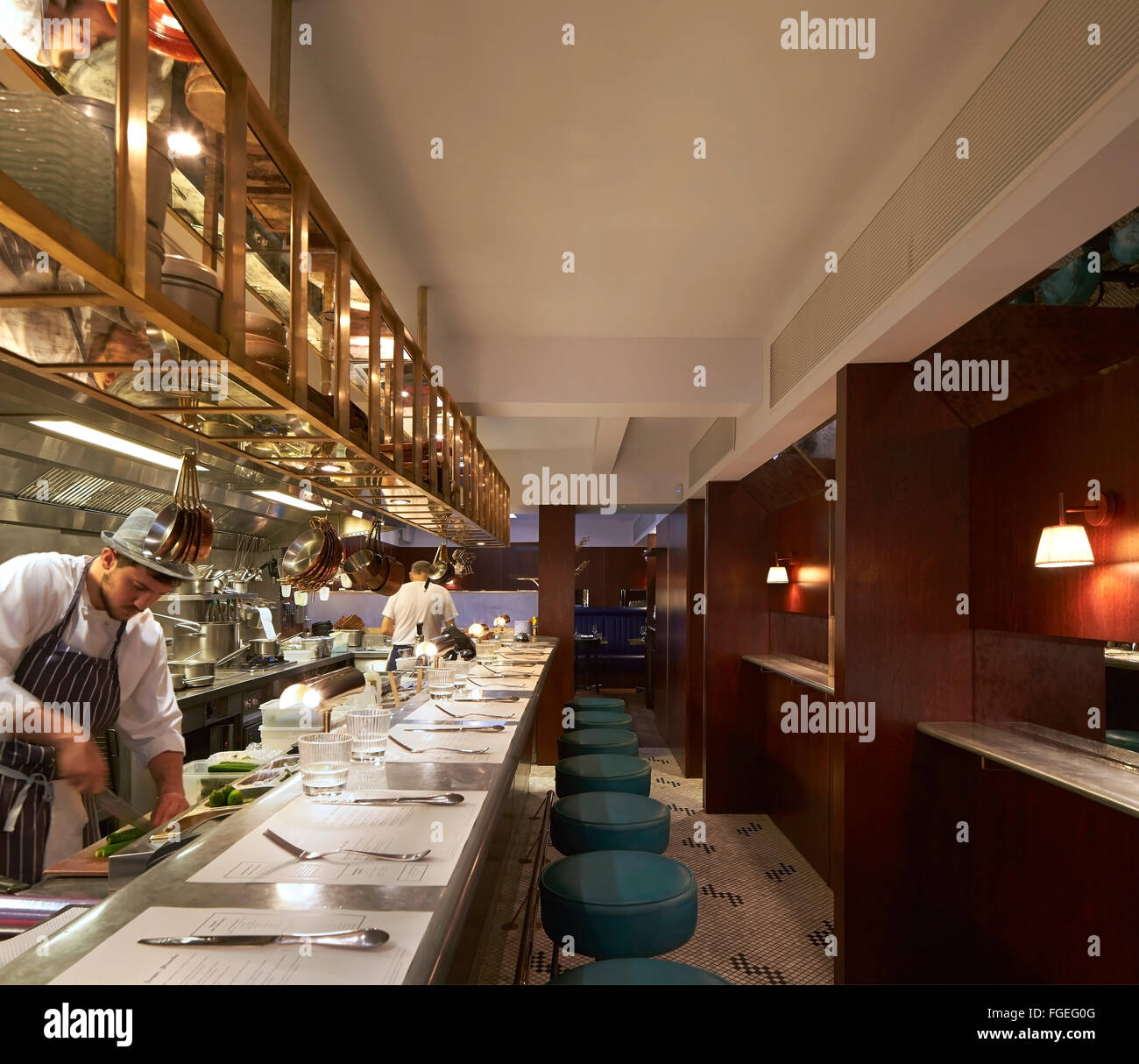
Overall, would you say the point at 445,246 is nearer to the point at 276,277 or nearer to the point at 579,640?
the point at 276,277

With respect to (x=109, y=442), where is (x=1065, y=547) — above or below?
below

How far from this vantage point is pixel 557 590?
7.89 m

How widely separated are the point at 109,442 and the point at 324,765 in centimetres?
331

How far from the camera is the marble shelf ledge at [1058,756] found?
205 centimetres

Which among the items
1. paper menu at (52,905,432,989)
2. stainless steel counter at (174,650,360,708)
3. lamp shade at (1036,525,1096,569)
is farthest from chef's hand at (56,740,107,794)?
lamp shade at (1036,525,1096,569)

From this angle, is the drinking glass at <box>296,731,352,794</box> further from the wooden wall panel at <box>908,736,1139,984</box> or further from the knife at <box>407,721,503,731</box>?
the wooden wall panel at <box>908,736,1139,984</box>

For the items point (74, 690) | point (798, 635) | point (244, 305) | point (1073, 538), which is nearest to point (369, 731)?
point (74, 690)

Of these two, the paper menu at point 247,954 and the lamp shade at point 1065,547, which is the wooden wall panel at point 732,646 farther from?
the paper menu at point 247,954

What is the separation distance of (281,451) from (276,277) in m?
0.51

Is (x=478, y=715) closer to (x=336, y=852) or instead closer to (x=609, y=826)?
(x=609, y=826)

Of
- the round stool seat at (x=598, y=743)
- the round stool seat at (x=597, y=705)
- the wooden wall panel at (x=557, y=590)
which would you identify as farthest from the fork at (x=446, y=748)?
the wooden wall panel at (x=557, y=590)

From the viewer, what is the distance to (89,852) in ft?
5.43

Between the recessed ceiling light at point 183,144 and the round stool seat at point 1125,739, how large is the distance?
394cm

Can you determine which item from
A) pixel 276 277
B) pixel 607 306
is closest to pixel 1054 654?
pixel 607 306
